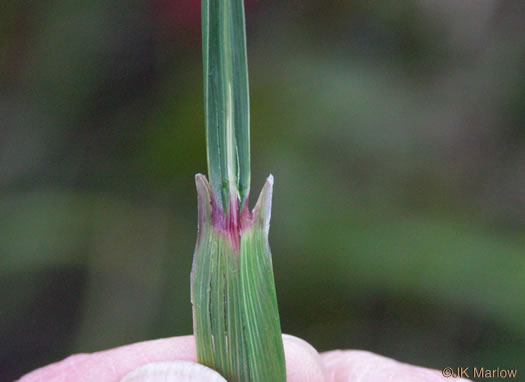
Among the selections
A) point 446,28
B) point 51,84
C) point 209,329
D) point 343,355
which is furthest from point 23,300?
point 446,28

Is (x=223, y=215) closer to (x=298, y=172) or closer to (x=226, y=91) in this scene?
(x=226, y=91)

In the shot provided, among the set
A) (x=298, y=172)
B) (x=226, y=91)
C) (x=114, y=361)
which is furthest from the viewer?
(x=298, y=172)

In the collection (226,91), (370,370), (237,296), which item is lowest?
(370,370)

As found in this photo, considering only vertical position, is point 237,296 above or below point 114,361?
Answer: above

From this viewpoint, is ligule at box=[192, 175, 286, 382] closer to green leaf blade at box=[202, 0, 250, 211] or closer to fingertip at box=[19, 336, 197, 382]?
green leaf blade at box=[202, 0, 250, 211]

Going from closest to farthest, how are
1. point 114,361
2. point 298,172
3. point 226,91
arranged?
point 226,91 → point 114,361 → point 298,172

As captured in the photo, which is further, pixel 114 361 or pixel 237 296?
pixel 114 361

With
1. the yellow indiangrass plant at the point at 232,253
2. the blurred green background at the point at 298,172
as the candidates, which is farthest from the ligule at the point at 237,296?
the blurred green background at the point at 298,172

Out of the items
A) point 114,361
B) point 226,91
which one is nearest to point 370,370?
point 114,361
